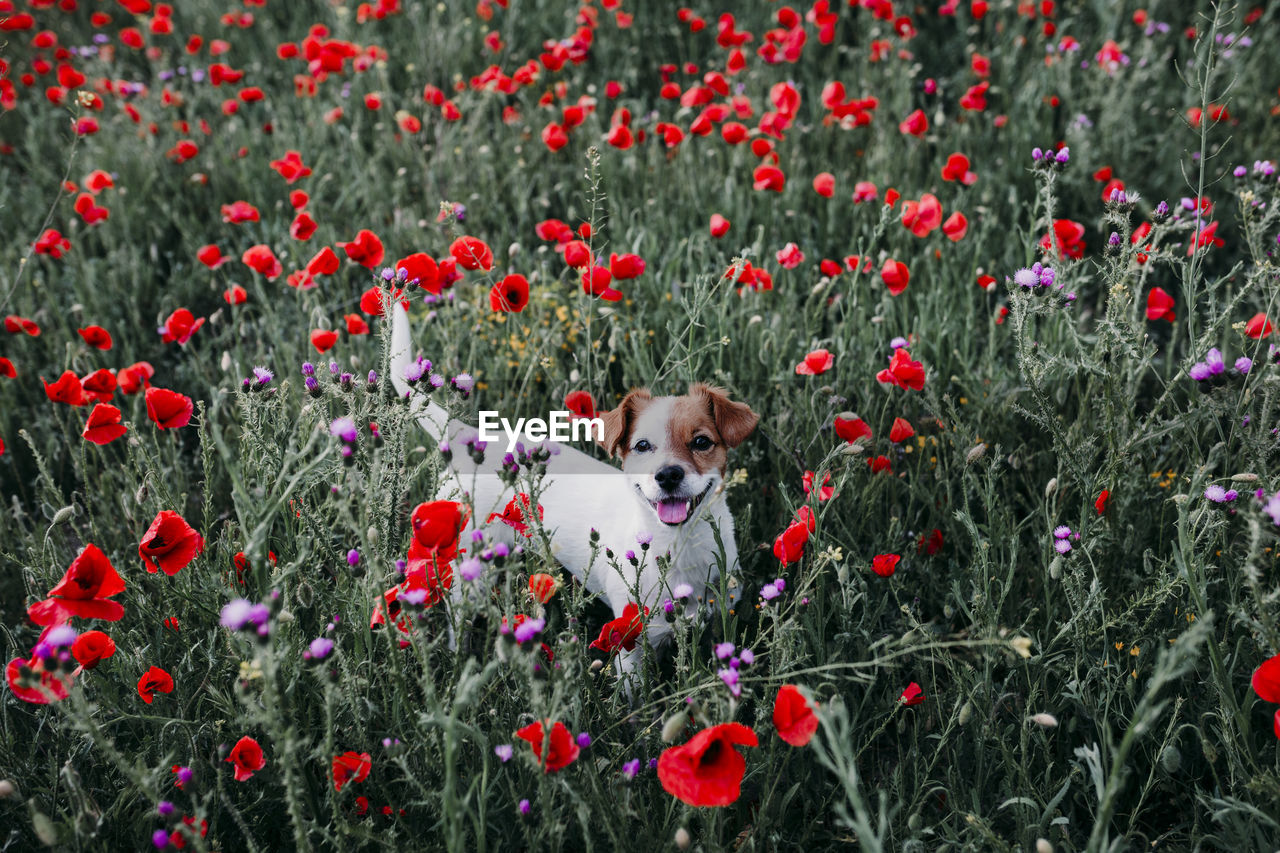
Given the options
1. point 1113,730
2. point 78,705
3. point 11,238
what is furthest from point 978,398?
point 11,238

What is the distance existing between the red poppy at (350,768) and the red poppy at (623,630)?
554 mm

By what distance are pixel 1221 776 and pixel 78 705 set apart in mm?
2321

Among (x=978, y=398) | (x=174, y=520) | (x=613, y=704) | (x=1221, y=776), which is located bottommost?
(x=1221, y=776)

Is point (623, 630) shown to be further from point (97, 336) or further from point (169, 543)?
point (97, 336)

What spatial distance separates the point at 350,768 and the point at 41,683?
1.77ft

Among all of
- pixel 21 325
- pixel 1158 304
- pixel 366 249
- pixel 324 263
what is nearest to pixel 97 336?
pixel 21 325

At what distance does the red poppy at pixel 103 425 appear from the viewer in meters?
2.05

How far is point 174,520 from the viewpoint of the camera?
1.72 meters

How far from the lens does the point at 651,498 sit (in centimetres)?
220

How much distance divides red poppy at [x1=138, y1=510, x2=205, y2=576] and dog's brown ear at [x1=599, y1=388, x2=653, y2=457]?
1.07 meters

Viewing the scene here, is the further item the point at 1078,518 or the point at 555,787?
the point at 1078,518

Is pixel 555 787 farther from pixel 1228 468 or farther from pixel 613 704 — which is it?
pixel 1228 468

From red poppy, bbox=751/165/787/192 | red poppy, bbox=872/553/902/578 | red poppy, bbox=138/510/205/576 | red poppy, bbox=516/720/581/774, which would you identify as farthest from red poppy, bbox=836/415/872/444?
red poppy, bbox=138/510/205/576

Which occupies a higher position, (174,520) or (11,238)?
(174,520)
